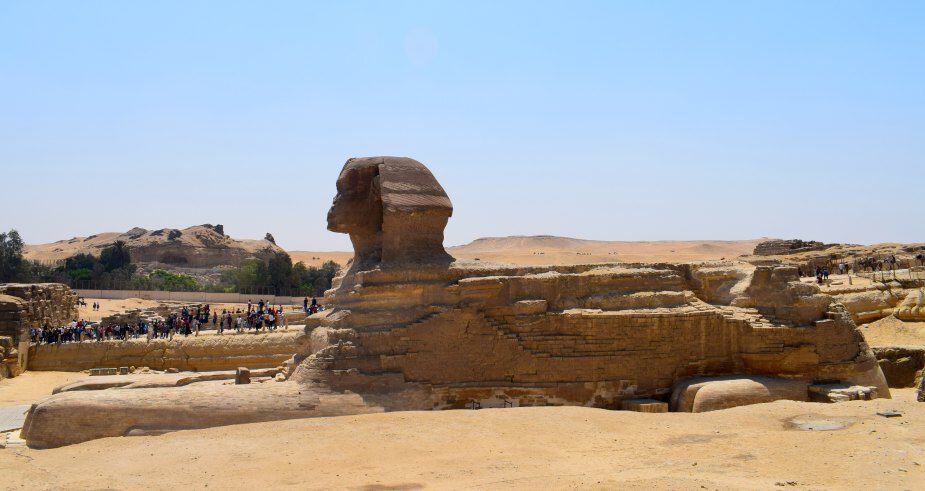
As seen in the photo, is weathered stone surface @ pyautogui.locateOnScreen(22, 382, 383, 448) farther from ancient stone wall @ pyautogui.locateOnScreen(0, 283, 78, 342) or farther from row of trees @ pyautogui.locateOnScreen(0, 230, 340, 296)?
row of trees @ pyautogui.locateOnScreen(0, 230, 340, 296)

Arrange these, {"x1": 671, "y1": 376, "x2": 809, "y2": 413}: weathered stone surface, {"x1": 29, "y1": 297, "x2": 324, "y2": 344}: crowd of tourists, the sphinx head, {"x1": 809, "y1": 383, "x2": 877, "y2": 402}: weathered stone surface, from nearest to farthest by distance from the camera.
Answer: {"x1": 671, "y1": 376, "x2": 809, "y2": 413}: weathered stone surface, {"x1": 809, "y1": 383, "x2": 877, "y2": 402}: weathered stone surface, the sphinx head, {"x1": 29, "y1": 297, "x2": 324, "y2": 344}: crowd of tourists

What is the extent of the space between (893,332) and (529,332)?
1321 cm

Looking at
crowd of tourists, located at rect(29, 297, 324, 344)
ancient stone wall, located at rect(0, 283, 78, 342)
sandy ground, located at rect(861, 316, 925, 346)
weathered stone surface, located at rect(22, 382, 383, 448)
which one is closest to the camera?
weathered stone surface, located at rect(22, 382, 383, 448)

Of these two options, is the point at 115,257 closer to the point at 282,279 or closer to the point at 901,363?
the point at 282,279

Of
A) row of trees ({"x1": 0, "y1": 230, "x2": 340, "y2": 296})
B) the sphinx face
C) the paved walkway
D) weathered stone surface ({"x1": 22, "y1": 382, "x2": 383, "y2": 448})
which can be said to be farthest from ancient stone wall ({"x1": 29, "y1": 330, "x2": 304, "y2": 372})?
row of trees ({"x1": 0, "y1": 230, "x2": 340, "y2": 296})

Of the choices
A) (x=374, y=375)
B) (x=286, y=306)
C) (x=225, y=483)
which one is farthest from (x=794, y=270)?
(x=286, y=306)

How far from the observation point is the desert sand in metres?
7.04

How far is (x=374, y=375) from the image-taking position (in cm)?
1027

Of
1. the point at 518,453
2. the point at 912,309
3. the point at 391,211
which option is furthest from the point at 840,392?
the point at 912,309

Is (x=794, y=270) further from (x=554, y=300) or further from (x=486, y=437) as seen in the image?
(x=486, y=437)

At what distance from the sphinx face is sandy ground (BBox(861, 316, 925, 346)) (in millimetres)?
13577

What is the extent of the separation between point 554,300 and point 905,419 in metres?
4.83

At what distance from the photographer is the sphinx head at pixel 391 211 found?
11359 mm

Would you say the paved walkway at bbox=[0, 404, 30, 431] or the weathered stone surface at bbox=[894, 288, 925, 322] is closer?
the paved walkway at bbox=[0, 404, 30, 431]
